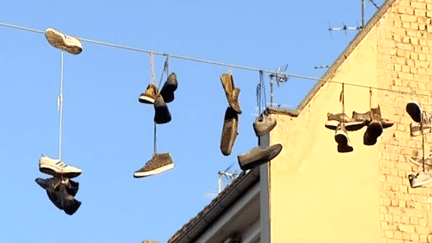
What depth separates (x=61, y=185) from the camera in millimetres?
20031

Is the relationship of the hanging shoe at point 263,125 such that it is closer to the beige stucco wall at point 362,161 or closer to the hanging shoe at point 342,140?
the hanging shoe at point 342,140

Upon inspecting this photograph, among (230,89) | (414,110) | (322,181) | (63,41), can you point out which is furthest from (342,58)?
(63,41)

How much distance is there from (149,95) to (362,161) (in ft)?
17.4

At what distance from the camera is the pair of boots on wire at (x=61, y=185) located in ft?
65.4

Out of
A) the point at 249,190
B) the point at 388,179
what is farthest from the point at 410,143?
the point at 249,190

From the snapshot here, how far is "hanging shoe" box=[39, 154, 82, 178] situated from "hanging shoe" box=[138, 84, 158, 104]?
1.03m

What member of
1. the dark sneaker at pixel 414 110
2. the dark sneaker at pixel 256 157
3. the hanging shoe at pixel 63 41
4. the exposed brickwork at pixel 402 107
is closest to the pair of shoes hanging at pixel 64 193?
the hanging shoe at pixel 63 41

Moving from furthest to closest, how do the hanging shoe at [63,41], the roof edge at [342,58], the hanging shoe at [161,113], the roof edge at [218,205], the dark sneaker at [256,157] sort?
the roof edge at [342,58]
the roof edge at [218,205]
the dark sneaker at [256,157]
the hanging shoe at [161,113]
the hanging shoe at [63,41]

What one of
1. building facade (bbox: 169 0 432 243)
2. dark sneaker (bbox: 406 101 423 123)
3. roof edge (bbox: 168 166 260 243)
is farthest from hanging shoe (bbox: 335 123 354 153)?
roof edge (bbox: 168 166 260 243)

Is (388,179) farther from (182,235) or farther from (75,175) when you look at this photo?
(75,175)

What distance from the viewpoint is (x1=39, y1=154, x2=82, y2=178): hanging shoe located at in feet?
65.2

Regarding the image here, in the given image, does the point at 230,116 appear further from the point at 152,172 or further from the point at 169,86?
the point at 152,172

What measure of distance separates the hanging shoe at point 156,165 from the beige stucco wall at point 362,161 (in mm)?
3653

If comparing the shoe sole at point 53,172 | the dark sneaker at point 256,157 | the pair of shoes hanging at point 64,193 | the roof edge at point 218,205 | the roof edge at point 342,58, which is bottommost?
the pair of shoes hanging at point 64,193
